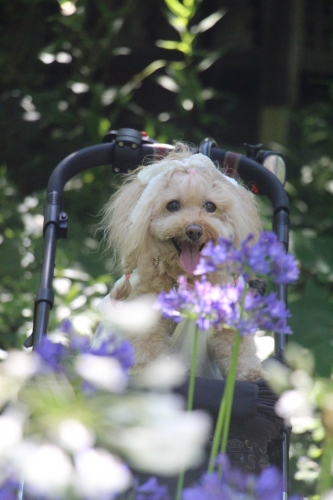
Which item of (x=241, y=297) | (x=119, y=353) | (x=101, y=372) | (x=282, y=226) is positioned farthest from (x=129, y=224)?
(x=101, y=372)

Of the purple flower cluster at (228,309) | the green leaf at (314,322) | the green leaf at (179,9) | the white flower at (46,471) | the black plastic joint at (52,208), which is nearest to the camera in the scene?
the white flower at (46,471)

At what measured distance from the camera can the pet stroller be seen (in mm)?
1489

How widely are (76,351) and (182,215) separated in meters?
1.12

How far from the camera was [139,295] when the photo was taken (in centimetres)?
199

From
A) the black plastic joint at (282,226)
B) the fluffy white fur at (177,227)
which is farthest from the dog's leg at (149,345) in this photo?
the black plastic joint at (282,226)

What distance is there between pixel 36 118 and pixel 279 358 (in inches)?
123

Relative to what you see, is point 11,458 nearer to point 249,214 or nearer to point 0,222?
point 249,214

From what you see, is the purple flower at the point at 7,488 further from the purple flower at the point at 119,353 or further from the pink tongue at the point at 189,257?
the pink tongue at the point at 189,257

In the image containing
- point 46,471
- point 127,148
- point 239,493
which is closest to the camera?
point 46,471

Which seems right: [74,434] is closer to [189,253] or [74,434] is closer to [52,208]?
[189,253]

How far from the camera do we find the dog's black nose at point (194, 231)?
185cm

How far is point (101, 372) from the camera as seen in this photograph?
690 mm

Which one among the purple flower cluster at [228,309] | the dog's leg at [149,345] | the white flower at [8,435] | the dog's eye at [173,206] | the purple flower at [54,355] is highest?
the purple flower cluster at [228,309]

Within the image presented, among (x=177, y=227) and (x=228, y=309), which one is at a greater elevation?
(x=228, y=309)
